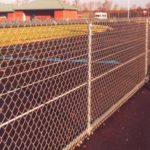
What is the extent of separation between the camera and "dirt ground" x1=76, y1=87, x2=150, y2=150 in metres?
6.03

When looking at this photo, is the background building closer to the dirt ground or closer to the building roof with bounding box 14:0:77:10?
the building roof with bounding box 14:0:77:10

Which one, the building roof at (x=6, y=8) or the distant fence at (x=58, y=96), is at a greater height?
the building roof at (x=6, y=8)

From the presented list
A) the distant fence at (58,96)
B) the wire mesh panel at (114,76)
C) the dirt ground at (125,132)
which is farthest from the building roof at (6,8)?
the dirt ground at (125,132)

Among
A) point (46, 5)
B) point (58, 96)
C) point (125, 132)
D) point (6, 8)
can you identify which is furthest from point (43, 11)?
point (58, 96)

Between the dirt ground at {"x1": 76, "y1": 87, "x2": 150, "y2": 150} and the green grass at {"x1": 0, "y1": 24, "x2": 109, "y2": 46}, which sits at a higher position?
the green grass at {"x1": 0, "y1": 24, "x2": 109, "y2": 46}

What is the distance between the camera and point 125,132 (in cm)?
667

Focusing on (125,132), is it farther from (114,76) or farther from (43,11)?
→ (43,11)

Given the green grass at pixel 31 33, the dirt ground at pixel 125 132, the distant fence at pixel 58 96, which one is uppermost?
the green grass at pixel 31 33

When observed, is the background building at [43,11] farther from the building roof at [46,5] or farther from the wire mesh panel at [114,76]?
the wire mesh panel at [114,76]

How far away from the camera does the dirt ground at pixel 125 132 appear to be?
6.03 meters

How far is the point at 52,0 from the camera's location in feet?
203

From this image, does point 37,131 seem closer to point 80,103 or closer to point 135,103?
point 80,103

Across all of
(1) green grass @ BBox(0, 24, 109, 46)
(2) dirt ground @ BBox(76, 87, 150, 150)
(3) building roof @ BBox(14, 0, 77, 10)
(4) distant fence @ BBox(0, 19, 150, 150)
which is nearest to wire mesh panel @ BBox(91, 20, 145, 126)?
(4) distant fence @ BBox(0, 19, 150, 150)

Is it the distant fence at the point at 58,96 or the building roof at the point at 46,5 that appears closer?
the distant fence at the point at 58,96
